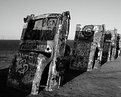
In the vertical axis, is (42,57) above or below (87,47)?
below

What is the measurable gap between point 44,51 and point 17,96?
2297 mm

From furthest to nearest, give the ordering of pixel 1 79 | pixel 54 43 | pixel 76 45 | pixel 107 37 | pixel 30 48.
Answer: pixel 107 37 → pixel 76 45 → pixel 1 79 → pixel 30 48 → pixel 54 43

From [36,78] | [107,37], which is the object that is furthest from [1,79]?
[107,37]

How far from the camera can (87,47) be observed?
1291cm

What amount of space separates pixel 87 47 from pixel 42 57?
297 inches

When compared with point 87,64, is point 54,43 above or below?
above

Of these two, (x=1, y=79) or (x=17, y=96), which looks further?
(x=1, y=79)

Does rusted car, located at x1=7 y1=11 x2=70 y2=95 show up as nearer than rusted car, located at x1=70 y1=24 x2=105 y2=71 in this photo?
Yes

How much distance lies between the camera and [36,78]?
5.91 m

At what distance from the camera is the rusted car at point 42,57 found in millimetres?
6244

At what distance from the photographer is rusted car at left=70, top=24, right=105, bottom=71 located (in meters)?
12.6

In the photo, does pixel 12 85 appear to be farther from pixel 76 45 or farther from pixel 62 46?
pixel 76 45

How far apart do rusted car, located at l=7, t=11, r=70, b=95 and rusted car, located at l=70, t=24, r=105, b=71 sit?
6217 mm

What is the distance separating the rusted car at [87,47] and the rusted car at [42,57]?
6217 millimetres
